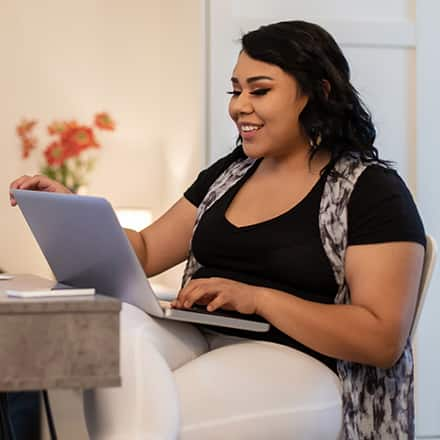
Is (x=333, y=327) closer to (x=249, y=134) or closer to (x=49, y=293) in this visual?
(x=249, y=134)

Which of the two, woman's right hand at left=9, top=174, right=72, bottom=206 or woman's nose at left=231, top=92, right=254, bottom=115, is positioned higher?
woman's nose at left=231, top=92, right=254, bottom=115

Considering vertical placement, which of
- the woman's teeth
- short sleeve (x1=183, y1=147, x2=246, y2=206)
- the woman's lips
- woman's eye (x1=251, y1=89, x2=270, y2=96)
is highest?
woman's eye (x1=251, y1=89, x2=270, y2=96)

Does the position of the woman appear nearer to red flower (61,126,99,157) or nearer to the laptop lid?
the laptop lid

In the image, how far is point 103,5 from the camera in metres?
4.01

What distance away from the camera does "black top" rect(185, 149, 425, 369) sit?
1.67 metres

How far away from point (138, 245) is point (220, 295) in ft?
1.77

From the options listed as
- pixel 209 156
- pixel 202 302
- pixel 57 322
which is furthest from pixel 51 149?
pixel 57 322

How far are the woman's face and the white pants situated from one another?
1.33 ft

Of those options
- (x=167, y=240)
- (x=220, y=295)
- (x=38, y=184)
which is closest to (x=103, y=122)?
(x=167, y=240)

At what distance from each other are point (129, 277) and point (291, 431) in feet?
1.18

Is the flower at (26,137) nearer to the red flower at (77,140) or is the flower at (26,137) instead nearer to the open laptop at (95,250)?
the red flower at (77,140)

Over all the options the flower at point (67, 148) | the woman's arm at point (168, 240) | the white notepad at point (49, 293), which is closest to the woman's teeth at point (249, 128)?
the woman's arm at point (168, 240)

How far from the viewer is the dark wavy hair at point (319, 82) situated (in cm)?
185

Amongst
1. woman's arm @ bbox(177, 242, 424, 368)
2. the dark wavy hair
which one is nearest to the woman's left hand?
woman's arm @ bbox(177, 242, 424, 368)
